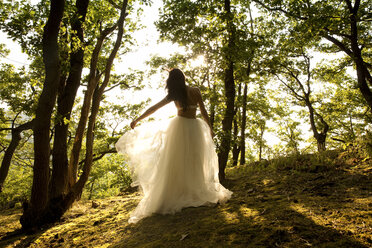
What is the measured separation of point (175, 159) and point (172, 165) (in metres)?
0.13

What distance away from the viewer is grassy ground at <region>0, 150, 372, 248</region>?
6.61 ft

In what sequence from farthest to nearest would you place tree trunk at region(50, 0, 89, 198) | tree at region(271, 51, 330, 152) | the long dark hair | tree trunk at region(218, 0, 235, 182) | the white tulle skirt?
tree at region(271, 51, 330, 152)
tree trunk at region(218, 0, 235, 182)
tree trunk at region(50, 0, 89, 198)
the long dark hair
the white tulle skirt

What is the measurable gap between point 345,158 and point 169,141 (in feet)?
15.4

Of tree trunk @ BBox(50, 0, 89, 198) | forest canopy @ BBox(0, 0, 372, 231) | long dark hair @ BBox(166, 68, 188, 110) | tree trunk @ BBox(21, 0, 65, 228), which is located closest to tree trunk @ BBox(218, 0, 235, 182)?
forest canopy @ BBox(0, 0, 372, 231)

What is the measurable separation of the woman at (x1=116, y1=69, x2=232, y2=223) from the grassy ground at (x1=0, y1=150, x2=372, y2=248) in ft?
1.03

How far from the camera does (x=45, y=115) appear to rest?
4.52m

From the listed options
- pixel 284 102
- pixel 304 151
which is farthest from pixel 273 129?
pixel 304 151

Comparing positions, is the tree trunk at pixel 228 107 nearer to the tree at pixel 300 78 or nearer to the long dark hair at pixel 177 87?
the long dark hair at pixel 177 87

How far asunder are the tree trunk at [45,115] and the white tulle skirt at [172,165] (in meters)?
1.64

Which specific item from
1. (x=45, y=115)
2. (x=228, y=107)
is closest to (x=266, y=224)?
(x=45, y=115)

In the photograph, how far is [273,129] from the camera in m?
35.7

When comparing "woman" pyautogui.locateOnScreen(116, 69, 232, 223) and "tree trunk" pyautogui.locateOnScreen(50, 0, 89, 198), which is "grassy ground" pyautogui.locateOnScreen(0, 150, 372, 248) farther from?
"tree trunk" pyautogui.locateOnScreen(50, 0, 89, 198)

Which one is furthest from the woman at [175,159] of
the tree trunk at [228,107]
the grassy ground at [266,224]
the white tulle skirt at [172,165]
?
the tree trunk at [228,107]

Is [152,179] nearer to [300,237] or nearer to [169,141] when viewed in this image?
[169,141]
